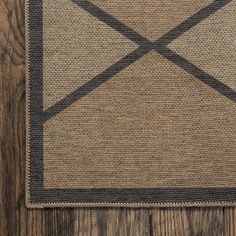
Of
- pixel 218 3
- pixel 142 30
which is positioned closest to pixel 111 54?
pixel 142 30

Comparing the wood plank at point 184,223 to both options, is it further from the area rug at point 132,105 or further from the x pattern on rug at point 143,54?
the x pattern on rug at point 143,54

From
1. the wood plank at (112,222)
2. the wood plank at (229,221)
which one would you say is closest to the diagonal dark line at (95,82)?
the wood plank at (112,222)

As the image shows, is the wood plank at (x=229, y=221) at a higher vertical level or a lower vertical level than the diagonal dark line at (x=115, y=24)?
lower

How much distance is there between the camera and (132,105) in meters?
0.57

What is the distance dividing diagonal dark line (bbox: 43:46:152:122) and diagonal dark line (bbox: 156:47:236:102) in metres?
0.03

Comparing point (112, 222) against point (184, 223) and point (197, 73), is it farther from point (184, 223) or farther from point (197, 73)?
point (197, 73)

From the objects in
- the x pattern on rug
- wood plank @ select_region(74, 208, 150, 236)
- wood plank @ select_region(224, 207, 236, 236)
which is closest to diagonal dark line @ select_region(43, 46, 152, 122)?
the x pattern on rug

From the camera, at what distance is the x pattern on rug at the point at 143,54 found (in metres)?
0.57

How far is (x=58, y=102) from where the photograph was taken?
57 cm

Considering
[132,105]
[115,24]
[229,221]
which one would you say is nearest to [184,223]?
[229,221]

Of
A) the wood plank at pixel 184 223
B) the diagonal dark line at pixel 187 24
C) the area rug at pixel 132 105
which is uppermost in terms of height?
the diagonal dark line at pixel 187 24

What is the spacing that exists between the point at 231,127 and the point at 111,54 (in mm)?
197

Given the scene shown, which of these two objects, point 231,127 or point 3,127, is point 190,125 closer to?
point 231,127

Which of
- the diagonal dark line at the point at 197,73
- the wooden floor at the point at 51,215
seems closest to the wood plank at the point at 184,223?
the wooden floor at the point at 51,215
